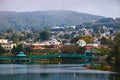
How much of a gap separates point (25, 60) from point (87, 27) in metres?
108

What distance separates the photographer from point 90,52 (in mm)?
79500

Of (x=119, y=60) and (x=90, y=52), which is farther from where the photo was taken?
(x=90, y=52)

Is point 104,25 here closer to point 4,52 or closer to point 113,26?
point 113,26

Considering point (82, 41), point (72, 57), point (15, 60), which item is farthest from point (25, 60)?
point (82, 41)

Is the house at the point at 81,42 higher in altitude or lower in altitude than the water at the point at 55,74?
higher

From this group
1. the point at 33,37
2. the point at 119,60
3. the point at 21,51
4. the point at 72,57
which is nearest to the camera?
the point at 119,60

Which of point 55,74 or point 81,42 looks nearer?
point 55,74

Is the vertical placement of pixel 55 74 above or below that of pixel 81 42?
below

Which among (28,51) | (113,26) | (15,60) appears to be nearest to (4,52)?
(28,51)

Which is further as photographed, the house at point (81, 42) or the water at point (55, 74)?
the house at point (81, 42)

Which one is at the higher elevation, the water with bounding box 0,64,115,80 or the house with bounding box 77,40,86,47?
the house with bounding box 77,40,86,47

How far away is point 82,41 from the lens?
3952 inches

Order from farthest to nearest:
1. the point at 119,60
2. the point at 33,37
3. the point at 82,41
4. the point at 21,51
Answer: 1. the point at 33,37
2. the point at 82,41
3. the point at 21,51
4. the point at 119,60

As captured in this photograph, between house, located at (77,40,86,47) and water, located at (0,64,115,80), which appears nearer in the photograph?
water, located at (0,64,115,80)
